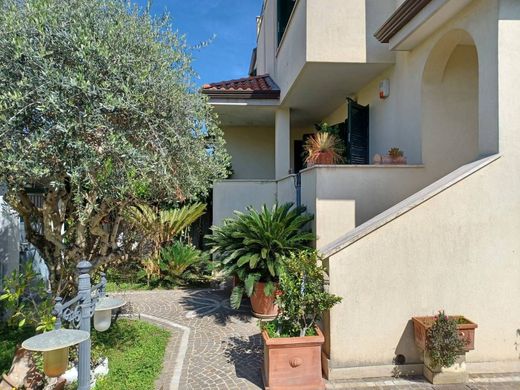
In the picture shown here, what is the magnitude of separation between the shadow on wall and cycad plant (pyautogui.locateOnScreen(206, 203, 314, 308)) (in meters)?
2.42

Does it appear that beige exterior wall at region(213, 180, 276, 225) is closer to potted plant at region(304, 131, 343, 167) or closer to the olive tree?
potted plant at region(304, 131, 343, 167)

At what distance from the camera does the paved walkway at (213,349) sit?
14.4 feet

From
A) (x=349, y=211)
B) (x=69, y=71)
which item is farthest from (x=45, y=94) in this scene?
(x=349, y=211)

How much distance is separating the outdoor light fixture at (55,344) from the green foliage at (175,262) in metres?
6.63

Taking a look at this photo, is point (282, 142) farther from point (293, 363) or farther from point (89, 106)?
point (89, 106)

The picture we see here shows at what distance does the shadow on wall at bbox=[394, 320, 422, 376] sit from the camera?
181 inches

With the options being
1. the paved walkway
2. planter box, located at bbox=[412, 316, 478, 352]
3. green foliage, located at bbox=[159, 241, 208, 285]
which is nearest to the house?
planter box, located at bbox=[412, 316, 478, 352]

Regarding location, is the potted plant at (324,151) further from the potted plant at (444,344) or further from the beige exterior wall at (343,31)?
the potted plant at (444,344)

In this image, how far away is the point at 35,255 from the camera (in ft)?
26.7

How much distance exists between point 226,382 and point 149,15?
496 centimetres

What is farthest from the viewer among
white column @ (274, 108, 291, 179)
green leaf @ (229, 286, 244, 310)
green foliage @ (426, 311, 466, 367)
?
white column @ (274, 108, 291, 179)

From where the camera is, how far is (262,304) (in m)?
6.89

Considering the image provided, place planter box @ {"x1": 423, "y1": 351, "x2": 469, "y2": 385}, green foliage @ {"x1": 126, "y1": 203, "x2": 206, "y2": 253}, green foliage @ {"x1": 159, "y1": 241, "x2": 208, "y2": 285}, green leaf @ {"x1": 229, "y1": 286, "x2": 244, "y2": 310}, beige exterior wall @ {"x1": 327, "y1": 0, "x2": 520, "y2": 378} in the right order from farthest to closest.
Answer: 1. green foliage @ {"x1": 126, "y1": 203, "x2": 206, "y2": 253}
2. green foliage @ {"x1": 159, "y1": 241, "x2": 208, "y2": 285}
3. green leaf @ {"x1": 229, "y1": 286, "x2": 244, "y2": 310}
4. beige exterior wall @ {"x1": 327, "y1": 0, "x2": 520, "y2": 378}
5. planter box @ {"x1": 423, "y1": 351, "x2": 469, "y2": 385}

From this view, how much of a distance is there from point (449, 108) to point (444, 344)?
4810 millimetres
